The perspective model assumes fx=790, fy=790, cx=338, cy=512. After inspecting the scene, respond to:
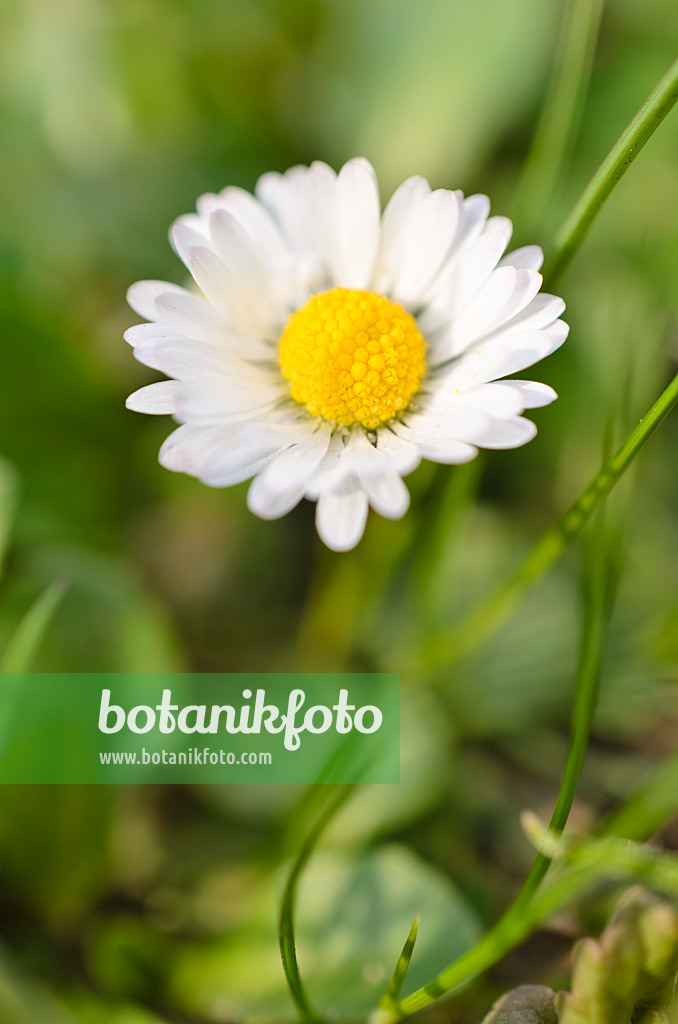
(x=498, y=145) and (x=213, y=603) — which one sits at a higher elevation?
(x=498, y=145)

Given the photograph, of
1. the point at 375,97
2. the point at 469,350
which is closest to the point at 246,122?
the point at 375,97

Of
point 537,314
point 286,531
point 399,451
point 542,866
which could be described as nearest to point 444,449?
point 399,451

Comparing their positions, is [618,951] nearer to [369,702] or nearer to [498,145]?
[369,702]

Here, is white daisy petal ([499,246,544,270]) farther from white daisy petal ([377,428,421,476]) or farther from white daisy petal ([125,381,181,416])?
white daisy petal ([125,381,181,416])

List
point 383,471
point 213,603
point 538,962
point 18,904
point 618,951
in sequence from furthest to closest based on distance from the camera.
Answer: point 213,603, point 18,904, point 538,962, point 618,951, point 383,471

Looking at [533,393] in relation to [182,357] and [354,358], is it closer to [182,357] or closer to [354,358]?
[354,358]

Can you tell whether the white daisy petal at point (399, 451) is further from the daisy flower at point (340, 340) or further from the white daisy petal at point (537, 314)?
the white daisy petal at point (537, 314)

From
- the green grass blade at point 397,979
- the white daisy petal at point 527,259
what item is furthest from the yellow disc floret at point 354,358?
the green grass blade at point 397,979

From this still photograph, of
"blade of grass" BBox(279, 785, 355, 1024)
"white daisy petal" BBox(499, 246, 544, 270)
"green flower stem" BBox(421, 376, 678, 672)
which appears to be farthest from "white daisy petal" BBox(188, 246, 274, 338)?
"blade of grass" BBox(279, 785, 355, 1024)
